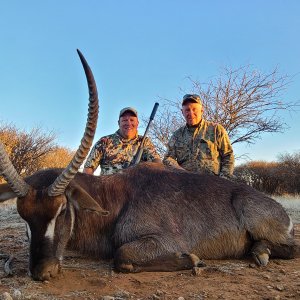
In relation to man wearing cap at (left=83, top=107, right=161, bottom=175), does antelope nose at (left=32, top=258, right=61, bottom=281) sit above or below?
below

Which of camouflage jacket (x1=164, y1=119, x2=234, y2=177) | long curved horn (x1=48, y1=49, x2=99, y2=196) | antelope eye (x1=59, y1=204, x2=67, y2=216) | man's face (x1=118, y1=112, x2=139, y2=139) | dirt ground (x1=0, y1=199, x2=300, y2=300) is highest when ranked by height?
man's face (x1=118, y1=112, x2=139, y2=139)

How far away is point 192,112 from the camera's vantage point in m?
9.16

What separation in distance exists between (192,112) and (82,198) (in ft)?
15.9

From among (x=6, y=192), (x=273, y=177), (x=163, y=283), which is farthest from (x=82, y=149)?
(x=273, y=177)

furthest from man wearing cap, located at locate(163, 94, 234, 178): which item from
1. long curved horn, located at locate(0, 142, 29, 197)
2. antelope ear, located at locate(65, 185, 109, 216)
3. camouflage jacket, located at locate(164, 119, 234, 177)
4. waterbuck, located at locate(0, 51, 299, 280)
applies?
long curved horn, located at locate(0, 142, 29, 197)

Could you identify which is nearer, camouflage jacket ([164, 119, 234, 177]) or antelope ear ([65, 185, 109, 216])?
antelope ear ([65, 185, 109, 216])

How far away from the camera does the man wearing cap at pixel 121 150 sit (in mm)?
9281

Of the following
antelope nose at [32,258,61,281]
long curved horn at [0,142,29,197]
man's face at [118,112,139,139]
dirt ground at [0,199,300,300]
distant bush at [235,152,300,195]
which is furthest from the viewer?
distant bush at [235,152,300,195]

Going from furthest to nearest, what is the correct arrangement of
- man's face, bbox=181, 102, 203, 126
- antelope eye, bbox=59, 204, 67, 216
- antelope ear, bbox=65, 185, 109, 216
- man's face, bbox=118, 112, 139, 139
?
man's face, bbox=118, 112, 139, 139
man's face, bbox=181, 102, 203, 126
antelope ear, bbox=65, 185, 109, 216
antelope eye, bbox=59, 204, 67, 216

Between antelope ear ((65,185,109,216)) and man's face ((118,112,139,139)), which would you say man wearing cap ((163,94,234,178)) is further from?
antelope ear ((65,185,109,216))

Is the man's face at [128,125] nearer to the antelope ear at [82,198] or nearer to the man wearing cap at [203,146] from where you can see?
the man wearing cap at [203,146]

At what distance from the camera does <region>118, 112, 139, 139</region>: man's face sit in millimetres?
9258

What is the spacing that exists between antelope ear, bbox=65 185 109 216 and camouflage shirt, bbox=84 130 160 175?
4395 millimetres

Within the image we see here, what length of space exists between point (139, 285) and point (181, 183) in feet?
6.18
